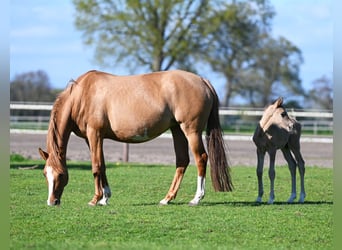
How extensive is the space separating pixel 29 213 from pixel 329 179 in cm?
811

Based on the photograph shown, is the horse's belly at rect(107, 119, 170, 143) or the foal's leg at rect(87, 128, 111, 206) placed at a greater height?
the horse's belly at rect(107, 119, 170, 143)

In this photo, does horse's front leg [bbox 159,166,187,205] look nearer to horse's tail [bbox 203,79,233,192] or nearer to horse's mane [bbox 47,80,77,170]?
horse's tail [bbox 203,79,233,192]

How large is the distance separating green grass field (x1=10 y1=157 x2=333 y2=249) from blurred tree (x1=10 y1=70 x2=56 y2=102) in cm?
3579

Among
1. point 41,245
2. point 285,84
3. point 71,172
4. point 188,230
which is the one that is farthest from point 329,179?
point 285,84

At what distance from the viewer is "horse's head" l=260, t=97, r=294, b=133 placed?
11.4m

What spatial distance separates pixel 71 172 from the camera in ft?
52.6

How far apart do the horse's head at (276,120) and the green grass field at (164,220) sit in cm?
128

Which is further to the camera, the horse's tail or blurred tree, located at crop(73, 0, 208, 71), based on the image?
blurred tree, located at crop(73, 0, 208, 71)

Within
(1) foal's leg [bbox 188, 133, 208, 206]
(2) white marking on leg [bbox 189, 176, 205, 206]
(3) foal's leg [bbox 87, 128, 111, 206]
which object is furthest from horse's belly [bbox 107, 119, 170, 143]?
(2) white marking on leg [bbox 189, 176, 205, 206]

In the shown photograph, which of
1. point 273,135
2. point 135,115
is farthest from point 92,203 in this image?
point 273,135

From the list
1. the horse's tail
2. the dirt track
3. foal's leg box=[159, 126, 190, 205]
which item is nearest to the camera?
the horse's tail

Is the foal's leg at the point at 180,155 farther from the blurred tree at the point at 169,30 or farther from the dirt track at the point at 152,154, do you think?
the blurred tree at the point at 169,30

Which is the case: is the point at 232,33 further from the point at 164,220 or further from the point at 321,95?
the point at 164,220

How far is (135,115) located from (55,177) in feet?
5.30
